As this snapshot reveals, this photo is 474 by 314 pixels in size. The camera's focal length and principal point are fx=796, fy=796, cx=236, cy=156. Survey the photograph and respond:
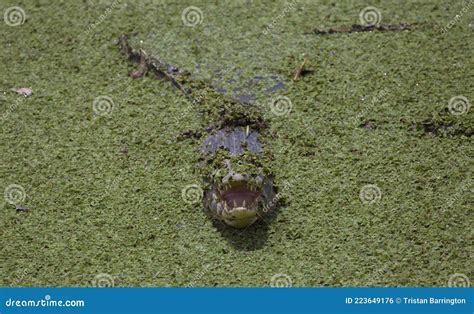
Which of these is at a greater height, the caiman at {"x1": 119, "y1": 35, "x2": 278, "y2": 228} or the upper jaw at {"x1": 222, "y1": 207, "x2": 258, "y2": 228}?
the caiman at {"x1": 119, "y1": 35, "x2": 278, "y2": 228}

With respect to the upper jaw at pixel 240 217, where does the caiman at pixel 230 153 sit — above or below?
above

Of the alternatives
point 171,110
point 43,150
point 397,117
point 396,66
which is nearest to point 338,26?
point 396,66

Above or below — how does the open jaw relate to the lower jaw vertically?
above

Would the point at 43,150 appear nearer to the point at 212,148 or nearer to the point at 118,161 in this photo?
the point at 118,161

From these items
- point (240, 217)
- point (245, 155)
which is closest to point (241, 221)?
point (240, 217)

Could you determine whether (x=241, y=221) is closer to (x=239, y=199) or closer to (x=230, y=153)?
(x=239, y=199)
